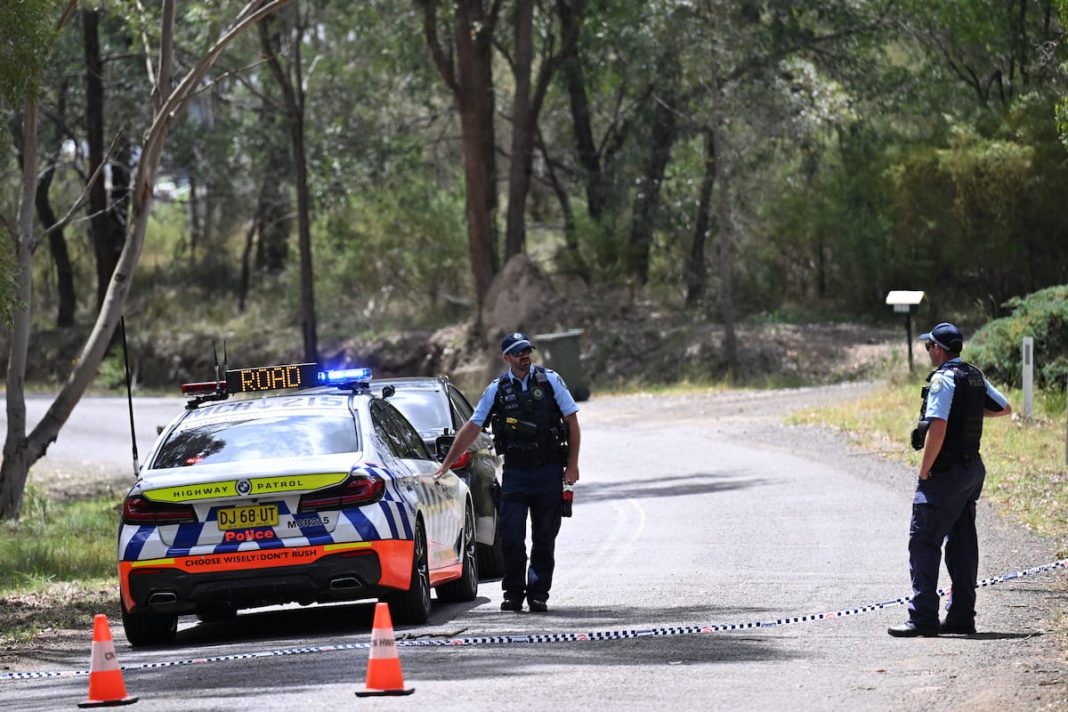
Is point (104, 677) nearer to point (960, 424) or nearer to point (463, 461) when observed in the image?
point (960, 424)

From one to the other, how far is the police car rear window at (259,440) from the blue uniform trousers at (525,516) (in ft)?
3.91

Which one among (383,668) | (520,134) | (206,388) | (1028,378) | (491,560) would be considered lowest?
(491,560)

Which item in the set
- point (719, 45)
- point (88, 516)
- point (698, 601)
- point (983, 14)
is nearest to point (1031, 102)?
point (983, 14)

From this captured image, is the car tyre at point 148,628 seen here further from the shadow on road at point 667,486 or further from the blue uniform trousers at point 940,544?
the shadow on road at point 667,486

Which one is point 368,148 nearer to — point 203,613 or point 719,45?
point 719,45

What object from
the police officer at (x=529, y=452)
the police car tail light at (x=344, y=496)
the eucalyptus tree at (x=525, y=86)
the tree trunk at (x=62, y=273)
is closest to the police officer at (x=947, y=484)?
the police officer at (x=529, y=452)

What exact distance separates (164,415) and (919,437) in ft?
87.0

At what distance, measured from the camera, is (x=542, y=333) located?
130ft

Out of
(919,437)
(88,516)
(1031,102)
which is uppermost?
(1031,102)

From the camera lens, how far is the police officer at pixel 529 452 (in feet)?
37.9

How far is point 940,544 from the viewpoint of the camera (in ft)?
33.3

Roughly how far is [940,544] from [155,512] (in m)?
4.56

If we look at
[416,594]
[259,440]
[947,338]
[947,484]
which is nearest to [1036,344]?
[947,338]

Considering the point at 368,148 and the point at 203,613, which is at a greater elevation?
the point at 368,148
